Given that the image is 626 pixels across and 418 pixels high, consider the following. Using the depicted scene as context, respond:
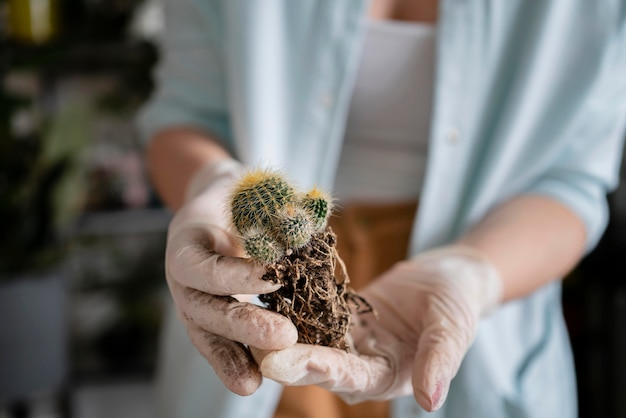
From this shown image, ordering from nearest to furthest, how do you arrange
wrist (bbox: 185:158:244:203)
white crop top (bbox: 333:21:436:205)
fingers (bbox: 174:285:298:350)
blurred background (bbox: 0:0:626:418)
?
fingers (bbox: 174:285:298:350) → wrist (bbox: 185:158:244:203) → white crop top (bbox: 333:21:436:205) → blurred background (bbox: 0:0:626:418)

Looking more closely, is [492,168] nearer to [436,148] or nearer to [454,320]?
[436,148]

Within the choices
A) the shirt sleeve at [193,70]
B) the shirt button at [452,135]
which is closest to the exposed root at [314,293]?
the shirt button at [452,135]

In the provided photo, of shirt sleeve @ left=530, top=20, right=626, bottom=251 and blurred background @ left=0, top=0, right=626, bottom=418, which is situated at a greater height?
shirt sleeve @ left=530, top=20, right=626, bottom=251

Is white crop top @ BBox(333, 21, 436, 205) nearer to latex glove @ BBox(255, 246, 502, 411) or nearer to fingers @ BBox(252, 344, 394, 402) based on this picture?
latex glove @ BBox(255, 246, 502, 411)

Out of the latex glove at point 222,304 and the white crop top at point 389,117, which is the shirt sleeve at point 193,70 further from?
the latex glove at point 222,304

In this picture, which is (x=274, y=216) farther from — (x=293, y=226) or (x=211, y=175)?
(x=211, y=175)

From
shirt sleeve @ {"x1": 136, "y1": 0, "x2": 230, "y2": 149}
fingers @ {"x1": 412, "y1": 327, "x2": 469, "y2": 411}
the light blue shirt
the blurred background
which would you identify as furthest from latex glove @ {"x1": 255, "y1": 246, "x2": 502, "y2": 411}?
the blurred background

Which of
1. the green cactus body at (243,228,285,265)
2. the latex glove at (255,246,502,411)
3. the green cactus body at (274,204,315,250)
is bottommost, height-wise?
Answer: the latex glove at (255,246,502,411)

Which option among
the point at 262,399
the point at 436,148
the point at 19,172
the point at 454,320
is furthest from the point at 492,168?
the point at 19,172
